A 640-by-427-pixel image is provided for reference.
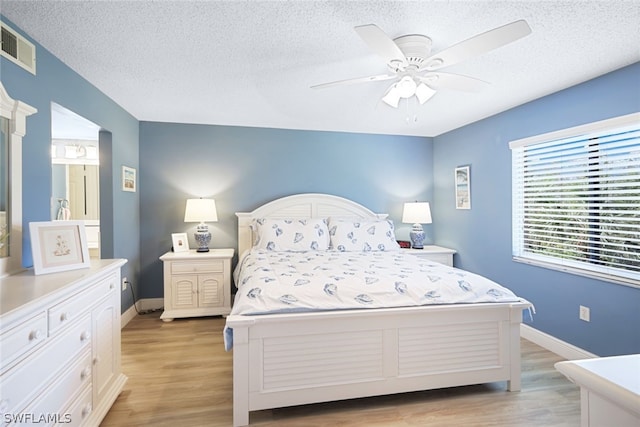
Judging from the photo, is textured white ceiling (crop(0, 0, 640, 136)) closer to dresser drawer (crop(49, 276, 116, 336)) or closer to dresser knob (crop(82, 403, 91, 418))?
dresser drawer (crop(49, 276, 116, 336))

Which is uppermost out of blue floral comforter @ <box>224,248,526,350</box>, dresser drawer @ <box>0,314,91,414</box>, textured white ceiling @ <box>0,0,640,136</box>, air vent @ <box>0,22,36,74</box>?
textured white ceiling @ <box>0,0,640,136</box>

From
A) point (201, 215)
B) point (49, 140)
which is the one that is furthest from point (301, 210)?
point (49, 140)

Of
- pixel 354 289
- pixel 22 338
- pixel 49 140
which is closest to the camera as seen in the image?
pixel 22 338

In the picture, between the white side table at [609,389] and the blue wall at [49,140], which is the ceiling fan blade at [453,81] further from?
the blue wall at [49,140]

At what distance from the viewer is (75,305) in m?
1.56

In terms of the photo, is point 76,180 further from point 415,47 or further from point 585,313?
point 585,313

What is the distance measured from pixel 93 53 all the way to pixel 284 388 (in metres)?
2.56

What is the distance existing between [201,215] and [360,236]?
1.88 m

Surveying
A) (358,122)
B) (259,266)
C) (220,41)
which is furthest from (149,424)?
(358,122)

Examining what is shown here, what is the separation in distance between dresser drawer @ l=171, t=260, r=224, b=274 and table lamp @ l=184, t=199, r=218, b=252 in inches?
8.9

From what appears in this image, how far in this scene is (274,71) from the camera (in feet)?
7.84

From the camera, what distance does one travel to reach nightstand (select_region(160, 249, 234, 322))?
11.5 ft

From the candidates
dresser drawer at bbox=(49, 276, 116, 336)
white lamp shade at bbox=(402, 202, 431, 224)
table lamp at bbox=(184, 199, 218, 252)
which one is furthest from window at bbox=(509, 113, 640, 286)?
dresser drawer at bbox=(49, 276, 116, 336)

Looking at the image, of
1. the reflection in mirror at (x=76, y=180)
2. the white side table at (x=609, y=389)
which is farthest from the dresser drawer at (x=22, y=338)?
the reflection in mirror at (x=76, y=180)
